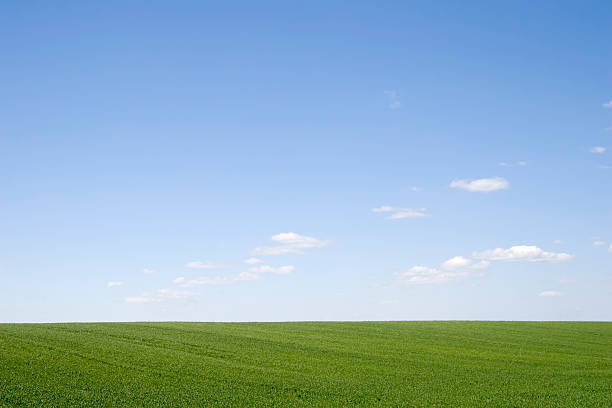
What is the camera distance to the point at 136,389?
20609 mm

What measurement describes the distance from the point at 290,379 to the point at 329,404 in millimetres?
4406

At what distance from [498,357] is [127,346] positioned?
19614mm

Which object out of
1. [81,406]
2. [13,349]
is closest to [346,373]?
[81,406]

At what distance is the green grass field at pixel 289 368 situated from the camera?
2023 centimetres

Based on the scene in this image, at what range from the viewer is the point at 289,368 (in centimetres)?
2647

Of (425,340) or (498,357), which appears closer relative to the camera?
(498,357)

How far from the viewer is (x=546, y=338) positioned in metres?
42.0

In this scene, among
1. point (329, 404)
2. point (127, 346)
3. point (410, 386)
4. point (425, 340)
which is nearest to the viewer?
point (329, 404)

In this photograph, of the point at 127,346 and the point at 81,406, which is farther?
the point at 127,346

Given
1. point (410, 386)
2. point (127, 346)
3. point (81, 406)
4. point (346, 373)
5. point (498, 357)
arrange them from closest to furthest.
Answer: point (81, 406) → point (410, 386) → point (346, 373) → point (127, 346) → point (498, 357)

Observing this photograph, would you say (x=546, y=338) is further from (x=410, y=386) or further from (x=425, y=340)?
(x=410, y=386)

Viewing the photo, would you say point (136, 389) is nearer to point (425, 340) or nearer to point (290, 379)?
point (290, 379)

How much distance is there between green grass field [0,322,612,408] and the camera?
20.2 meters

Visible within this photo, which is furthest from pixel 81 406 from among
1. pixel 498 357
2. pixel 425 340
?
pixel 425 340
